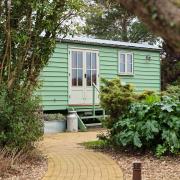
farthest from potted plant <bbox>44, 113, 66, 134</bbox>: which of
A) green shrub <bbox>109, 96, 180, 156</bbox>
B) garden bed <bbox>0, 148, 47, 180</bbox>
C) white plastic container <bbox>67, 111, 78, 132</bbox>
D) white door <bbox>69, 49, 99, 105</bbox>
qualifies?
garden bed <bbox>0, 148, 47, 180</bbox>

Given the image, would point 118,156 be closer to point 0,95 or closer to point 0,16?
point 0,95

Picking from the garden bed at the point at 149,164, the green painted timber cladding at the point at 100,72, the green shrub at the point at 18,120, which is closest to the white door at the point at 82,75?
the green painted timber cladding at the point at 100,72

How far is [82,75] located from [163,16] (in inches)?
628

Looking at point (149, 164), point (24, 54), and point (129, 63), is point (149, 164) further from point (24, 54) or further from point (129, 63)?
point (129, 63)

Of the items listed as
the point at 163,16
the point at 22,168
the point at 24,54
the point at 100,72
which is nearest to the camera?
the point at 163,16

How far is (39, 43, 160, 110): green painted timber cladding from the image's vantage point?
53.3 ft

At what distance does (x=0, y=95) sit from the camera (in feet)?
27.1

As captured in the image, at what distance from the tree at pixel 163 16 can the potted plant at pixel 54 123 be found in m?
13.1

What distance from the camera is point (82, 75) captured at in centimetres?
1738

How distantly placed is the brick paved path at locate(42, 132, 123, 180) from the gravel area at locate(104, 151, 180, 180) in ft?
0.54

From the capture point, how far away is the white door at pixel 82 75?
17.0 metres

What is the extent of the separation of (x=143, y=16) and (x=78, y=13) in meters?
8.11

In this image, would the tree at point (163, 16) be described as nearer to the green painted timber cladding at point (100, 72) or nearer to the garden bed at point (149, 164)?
the garden bed at point (149, 164)

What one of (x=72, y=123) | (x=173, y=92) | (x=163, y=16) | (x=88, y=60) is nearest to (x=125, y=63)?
(x=88, y=60)
